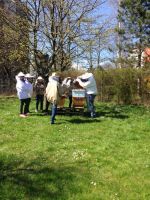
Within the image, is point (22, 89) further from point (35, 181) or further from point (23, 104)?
point (35, 181)

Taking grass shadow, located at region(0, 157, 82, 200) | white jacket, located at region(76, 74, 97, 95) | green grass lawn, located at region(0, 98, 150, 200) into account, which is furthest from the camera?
white jacket, located at region(76, 74, 97, 95)

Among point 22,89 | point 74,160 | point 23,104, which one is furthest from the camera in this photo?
point 23,104

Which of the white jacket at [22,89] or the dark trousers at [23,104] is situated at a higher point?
the white jacket at [22,89]

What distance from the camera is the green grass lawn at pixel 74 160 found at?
8.16 meters

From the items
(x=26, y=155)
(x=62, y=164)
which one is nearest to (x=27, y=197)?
(x=62, y=164)

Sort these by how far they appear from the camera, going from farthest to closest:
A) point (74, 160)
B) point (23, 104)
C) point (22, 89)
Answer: point (23, 104) → point (22, 89) → point (74, 160)

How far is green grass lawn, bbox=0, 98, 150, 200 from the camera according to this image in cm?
816

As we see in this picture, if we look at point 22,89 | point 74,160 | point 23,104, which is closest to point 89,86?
point 22,89

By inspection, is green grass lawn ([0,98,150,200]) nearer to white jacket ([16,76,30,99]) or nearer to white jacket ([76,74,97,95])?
white jacket ([16,76,30,99])

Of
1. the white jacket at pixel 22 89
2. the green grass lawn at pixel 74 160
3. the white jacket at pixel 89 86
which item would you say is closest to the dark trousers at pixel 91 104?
the white jacket at pixel 89 86

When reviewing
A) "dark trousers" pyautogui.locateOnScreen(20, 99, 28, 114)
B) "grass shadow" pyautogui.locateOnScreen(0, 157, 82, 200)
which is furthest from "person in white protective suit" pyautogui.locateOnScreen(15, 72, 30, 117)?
"grass shadow" pyautogui.locateOnScreen(0, 157, 82, 200)

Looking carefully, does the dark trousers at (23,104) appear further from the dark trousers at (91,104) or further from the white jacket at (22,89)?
the dark trousers at (91,104)

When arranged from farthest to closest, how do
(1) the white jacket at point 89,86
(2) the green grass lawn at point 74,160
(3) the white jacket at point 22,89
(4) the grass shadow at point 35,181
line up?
1. (1) the white jacket at point 89,86
2. (3) the white jacket at point 22,89
3. (2) the green grass lawn at point 74,160
4. (4) the grass shadow at point 35,181

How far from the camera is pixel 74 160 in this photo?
10406mm
